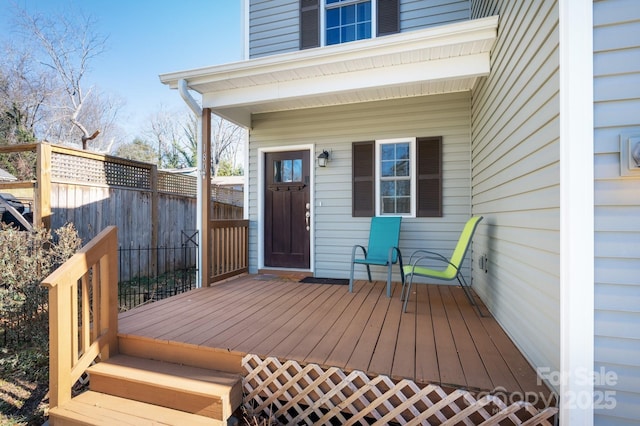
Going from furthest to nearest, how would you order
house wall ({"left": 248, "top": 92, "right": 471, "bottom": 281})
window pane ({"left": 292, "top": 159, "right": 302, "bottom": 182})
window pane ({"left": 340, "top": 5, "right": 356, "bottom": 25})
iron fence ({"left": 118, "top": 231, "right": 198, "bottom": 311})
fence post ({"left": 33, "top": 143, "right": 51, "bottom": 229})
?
window pane ({"left": 292, "top": 159, "right": 302, "bottom": 182}) → window pane ({"left": 340, "top": 5, "right": 356, "bottom": 25}) → iron fence ({"left": 118, "top": 231, "right": 198, "bottom": 311}) → house wall ({"left": 248, "top": 92, "right": 471, "bottom": 281}) → fence post ({"left": 33, "top": 143, "right": 51, "bottom": 229})

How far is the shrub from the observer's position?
2.70 meters

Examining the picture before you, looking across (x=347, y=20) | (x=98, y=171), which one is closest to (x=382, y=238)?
(x=347, y=20)

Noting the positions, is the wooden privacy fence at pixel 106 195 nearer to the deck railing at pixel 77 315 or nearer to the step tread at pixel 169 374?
the deck railing at pixel 77 315

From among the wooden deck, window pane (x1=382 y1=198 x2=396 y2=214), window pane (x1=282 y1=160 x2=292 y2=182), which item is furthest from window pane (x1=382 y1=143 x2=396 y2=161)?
the wooden deck

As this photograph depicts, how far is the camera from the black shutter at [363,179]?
4.33 m

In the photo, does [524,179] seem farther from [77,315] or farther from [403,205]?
[77,315]

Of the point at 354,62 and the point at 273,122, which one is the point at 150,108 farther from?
the point at 354,62

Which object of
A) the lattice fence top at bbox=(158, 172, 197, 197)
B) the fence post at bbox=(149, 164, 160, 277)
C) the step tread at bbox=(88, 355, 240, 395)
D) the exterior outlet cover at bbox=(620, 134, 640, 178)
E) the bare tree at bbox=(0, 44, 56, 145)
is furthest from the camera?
the bare tree at bbox=(0, 44, 56, 145)

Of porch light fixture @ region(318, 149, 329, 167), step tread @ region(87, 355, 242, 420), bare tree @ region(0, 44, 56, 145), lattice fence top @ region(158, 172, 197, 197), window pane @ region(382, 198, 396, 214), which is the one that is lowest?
step tread @ region(87, 355, 242, 420)

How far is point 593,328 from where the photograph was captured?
1.38 metres

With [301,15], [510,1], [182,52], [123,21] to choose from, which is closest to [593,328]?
[510,1]

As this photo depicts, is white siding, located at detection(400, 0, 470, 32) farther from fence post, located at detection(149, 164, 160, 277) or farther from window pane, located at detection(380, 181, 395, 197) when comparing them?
fence post, located at detection(149, 164, 160, 277)

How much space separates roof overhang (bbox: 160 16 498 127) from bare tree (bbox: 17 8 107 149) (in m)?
10.2

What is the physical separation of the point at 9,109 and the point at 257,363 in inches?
514
